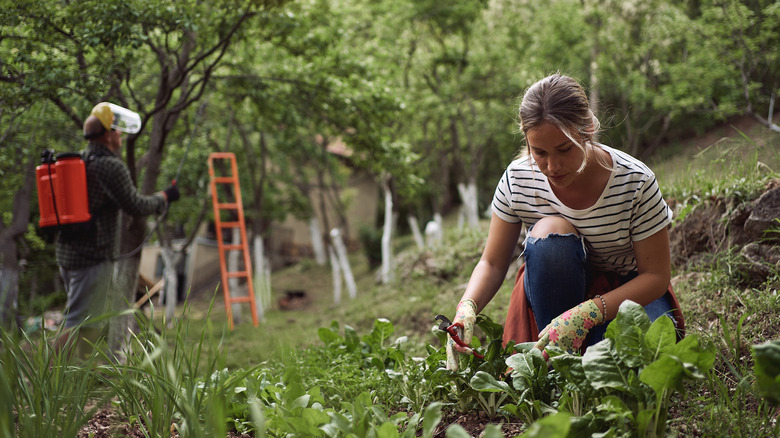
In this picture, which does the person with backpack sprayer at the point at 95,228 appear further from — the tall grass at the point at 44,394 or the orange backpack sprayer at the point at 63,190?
the tall grass at the point at 44,394

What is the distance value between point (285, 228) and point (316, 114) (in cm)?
1610

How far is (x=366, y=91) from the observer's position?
19.5 feet

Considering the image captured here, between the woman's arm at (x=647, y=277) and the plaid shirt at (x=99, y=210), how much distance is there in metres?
2.95

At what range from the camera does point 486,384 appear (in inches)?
61.1

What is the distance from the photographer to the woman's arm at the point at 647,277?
70.1 inches

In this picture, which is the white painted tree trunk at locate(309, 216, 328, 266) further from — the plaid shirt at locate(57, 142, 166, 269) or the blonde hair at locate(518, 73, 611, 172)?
the blonde hair at locate(518, 73, 611, 172)

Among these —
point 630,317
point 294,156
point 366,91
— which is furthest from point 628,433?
point 294,156

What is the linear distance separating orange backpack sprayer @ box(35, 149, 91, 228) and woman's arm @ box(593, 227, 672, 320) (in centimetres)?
297

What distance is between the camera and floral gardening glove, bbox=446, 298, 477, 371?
1717 millimetres

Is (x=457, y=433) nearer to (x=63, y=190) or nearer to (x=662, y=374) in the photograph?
(x=662, y=374)

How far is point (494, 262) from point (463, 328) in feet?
1.26

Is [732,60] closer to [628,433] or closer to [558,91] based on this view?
[558,91]

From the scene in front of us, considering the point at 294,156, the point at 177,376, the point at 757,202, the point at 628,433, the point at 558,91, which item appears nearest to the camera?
the point at 628,433

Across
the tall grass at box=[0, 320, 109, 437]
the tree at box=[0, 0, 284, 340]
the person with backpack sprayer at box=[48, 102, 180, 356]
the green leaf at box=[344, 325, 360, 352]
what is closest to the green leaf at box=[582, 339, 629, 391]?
the tall grass at box=[0, 320, 109, 437]
